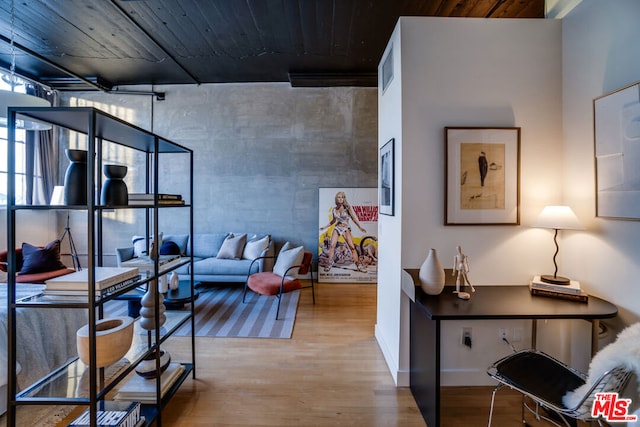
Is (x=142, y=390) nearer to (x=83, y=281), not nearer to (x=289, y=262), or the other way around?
(x=83, y=281)

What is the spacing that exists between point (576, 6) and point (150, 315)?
3.56 meters

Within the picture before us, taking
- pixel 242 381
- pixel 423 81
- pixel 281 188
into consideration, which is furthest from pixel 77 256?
pixel 423 81

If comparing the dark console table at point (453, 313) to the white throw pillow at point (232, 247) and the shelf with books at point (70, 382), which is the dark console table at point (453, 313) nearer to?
the shelf with books at point (70, 382)

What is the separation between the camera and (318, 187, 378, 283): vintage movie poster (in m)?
5.27

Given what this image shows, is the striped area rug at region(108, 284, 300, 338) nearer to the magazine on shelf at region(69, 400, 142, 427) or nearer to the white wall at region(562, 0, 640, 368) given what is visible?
the magazine on shelf at region(69, 400, 142, 427)

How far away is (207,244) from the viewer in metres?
5.33

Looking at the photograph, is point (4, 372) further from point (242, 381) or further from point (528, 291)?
point (528, 291)

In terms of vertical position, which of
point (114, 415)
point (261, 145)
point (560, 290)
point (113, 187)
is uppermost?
point (261, 145)

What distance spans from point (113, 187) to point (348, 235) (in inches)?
162

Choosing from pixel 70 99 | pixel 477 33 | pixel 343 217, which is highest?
pixel 70 99

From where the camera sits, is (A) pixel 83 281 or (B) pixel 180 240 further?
(B) pixel 180 240

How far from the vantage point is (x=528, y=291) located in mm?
2123

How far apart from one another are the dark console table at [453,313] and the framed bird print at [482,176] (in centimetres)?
53

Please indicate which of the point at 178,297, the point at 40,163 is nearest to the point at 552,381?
the point at 178,297
